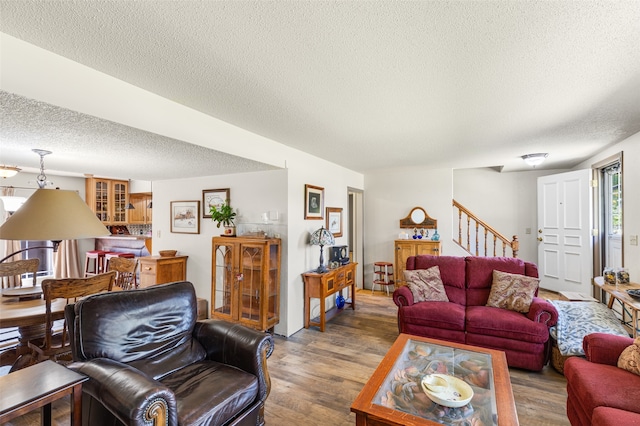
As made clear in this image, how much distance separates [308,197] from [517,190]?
15.1 feet

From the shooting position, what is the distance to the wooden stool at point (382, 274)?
5582mm

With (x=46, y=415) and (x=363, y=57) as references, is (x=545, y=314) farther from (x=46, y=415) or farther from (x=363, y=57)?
(x=46, y=415)

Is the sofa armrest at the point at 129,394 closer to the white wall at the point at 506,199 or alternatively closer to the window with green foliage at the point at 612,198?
the window with green foliage at the point at 612,198

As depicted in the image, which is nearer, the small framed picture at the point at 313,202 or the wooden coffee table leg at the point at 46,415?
the wooden coffee table leg at the point at 46,415

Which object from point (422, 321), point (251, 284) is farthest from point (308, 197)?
point (422, 321)

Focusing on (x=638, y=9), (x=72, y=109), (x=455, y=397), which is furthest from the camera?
(x=72, y=109)

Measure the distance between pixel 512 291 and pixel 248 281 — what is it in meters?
2.91

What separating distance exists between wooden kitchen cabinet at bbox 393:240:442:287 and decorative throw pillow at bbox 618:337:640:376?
11.1ft

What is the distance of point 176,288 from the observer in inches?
89.0

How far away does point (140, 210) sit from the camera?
6.69m

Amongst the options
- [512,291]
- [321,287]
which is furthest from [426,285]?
[321,287]

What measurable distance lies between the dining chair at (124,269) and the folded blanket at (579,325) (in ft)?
15.9

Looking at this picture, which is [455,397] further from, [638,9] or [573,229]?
[573,229]

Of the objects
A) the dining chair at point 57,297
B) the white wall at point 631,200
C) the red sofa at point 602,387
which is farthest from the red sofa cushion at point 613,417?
the dining chair at point 57,297
